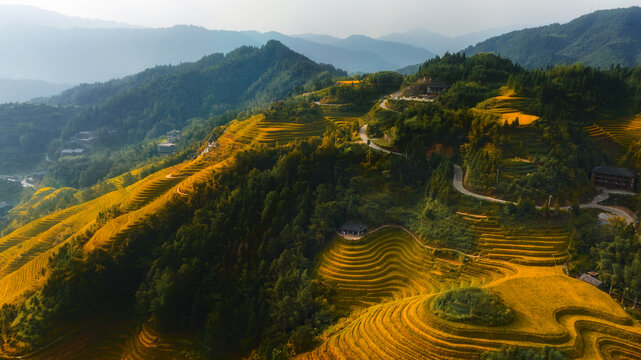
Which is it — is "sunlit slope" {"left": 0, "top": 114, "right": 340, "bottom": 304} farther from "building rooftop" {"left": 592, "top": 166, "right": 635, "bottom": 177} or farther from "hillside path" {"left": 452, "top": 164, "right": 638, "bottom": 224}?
"building rooftop" {"left": 592, "top": 166, "right": 635, "bottom": 177}

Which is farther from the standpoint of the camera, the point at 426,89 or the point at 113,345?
the point at 426,89

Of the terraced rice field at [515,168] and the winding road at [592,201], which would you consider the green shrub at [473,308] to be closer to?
the winding road at [592,201]

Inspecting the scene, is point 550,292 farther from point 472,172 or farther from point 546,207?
point 472,172

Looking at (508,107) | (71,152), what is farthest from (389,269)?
(71,152)

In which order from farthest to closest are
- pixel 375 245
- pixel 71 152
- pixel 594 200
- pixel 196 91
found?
1. pixel 196 91
2. pixel 71 152
3. pixel 594 200
4. pixel 375 245

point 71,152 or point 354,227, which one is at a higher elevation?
point 354,227

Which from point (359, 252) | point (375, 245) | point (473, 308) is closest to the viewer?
point (473, 308)

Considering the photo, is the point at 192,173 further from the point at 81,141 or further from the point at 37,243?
the point at 81,141

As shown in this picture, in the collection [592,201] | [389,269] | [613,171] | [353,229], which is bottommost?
[389,269]

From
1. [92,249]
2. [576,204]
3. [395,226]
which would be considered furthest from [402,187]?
[92,249]
